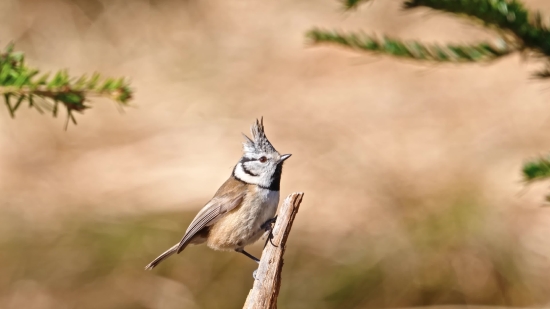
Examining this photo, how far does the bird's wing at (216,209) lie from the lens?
329 centimetres

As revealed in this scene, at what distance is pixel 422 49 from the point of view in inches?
80.0

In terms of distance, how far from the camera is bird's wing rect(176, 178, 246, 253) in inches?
130

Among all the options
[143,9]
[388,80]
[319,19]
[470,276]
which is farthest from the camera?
[143,9]

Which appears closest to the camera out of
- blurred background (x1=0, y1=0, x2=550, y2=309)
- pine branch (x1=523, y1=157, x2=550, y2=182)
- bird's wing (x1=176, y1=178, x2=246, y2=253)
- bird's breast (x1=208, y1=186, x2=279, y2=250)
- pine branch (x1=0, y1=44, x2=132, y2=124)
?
pine branch (x1=523, y1=157, x2=550, y2=182)

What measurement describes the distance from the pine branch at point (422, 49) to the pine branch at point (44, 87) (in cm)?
64

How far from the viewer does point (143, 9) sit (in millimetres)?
9414

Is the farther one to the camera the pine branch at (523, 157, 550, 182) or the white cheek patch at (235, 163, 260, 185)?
the white cheek patch at (235, 163, 260, 185)

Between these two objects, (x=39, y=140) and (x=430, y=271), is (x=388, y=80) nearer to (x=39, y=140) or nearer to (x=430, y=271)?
(x=430, y=271)

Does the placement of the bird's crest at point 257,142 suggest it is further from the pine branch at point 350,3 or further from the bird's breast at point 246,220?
the pine branch at point 350,3

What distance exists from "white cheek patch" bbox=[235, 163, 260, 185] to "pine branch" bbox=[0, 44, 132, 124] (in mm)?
1340

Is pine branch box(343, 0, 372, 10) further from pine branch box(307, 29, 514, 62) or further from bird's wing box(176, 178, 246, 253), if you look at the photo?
bird's wing box(176, 178, 246, 253)

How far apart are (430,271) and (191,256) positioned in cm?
177

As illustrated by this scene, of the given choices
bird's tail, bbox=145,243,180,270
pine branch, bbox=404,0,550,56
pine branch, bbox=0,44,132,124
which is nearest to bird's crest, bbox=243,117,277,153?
bird's tail, bbox=145,243,180,270

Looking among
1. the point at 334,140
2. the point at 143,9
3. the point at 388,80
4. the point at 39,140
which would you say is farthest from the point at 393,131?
the point at 143,9
